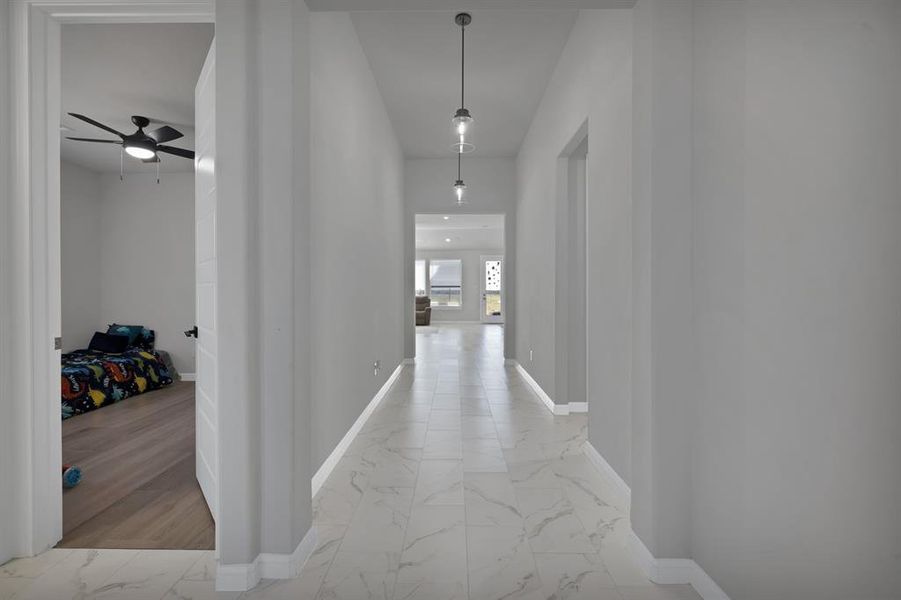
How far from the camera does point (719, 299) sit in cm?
156

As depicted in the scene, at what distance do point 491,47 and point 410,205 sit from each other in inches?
127

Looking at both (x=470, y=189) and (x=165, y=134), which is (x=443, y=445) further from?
(x=470, y=189)

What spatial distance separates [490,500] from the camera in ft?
7.70

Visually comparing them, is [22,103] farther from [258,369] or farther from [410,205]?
[410,205]

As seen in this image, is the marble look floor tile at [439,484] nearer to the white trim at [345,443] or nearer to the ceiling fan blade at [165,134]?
the white trim at [345,443]

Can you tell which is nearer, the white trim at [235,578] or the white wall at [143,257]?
the white trim at [235,578]

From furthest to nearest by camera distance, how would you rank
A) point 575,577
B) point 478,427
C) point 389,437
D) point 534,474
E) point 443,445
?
point 478,427, point 389,437, point 443,445, point 534,474, point 575,577

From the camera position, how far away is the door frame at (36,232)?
72.0 inches

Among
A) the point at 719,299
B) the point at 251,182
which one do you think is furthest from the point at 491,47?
the point at 719,299

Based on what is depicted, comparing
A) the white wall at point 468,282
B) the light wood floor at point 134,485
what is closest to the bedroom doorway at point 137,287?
the light wood floor at point 134,485

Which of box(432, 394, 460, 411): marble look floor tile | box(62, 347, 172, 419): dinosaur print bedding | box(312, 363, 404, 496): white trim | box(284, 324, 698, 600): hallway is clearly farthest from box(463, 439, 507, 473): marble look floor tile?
box(62, 347, 172, 419): dinosaur print bedding

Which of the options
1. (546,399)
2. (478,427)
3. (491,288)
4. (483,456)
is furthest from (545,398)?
(491,288)

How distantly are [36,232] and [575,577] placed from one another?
8.74 feet

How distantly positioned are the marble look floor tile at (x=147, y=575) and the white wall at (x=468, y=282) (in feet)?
42.1
